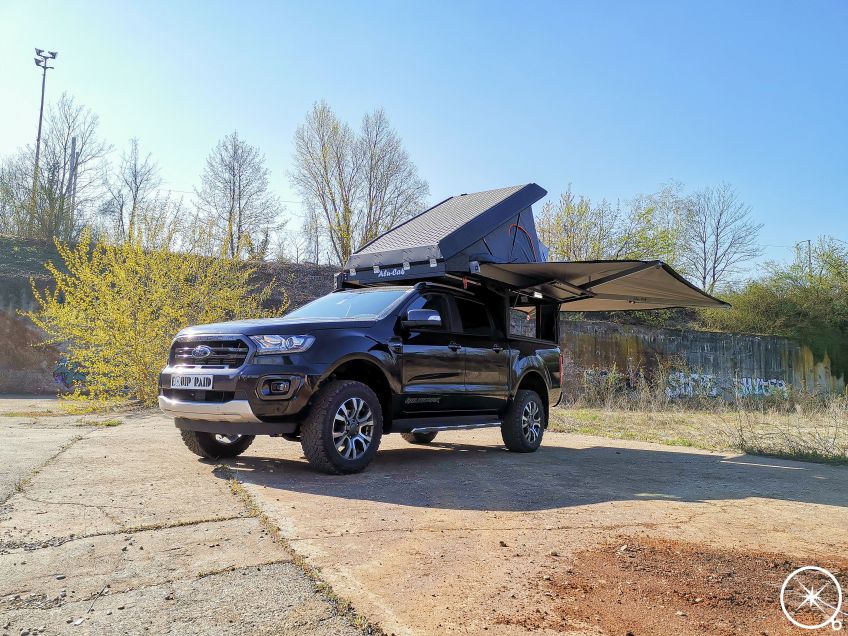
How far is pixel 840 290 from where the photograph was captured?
24.9 metres

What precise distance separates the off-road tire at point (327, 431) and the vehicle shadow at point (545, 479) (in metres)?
0.11

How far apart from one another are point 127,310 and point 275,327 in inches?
310

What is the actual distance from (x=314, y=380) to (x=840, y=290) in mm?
25869

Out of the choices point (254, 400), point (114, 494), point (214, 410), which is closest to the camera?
point (114, 494)

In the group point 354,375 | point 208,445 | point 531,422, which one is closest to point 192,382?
point 208,445

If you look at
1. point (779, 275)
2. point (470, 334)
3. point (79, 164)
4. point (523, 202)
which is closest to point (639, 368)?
point (779, 275)

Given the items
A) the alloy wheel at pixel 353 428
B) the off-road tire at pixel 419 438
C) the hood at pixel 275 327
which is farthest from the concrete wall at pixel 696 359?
the hood at pixel 275 327

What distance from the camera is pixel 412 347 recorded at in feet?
21.4

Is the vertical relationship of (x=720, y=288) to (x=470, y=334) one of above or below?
above

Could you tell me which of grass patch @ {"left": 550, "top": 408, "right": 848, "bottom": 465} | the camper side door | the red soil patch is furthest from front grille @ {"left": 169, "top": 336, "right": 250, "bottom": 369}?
grass patch @ {"left": 550, "top": 408, "right": 848, "bottom": 465}

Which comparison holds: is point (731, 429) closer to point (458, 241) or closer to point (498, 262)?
point (498, 262)

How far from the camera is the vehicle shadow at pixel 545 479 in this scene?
5023 mm

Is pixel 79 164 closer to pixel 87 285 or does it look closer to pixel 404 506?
pixel 87 285

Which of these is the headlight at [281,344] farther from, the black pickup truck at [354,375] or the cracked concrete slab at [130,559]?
the cracked concrete slab at [130,559]
